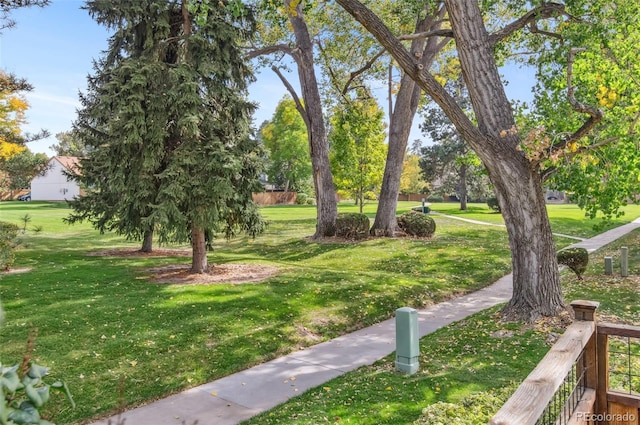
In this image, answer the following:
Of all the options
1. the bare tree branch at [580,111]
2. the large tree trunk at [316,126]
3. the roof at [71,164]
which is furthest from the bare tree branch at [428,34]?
the roof at [71,164]

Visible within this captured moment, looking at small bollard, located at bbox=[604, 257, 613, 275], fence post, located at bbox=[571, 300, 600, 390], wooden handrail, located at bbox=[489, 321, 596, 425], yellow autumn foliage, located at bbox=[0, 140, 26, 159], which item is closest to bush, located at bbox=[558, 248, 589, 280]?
small bollard, located at bbox=[604, 257, 613, 275]

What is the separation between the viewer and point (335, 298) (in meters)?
Answer: 9.23

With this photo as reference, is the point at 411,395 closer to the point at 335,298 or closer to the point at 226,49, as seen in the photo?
the point at 335,298

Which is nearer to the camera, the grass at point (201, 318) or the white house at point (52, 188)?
the grass at point (201, 318)

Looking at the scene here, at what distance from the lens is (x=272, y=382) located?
5.61 metres

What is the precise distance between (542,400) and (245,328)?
5.72 meters

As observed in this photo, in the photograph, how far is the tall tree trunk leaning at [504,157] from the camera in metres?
7.23

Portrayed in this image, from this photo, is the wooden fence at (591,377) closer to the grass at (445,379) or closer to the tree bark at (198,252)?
the grass at (445,379)

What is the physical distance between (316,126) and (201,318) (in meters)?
11.9

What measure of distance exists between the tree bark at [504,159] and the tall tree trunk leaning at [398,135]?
9.78 meters

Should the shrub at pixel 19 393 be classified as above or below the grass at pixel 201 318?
above

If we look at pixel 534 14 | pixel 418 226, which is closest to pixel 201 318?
pixel 534 14

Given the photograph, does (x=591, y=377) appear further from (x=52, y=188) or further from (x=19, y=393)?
(x=52, y=188)

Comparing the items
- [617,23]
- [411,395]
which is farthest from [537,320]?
[617,23]
